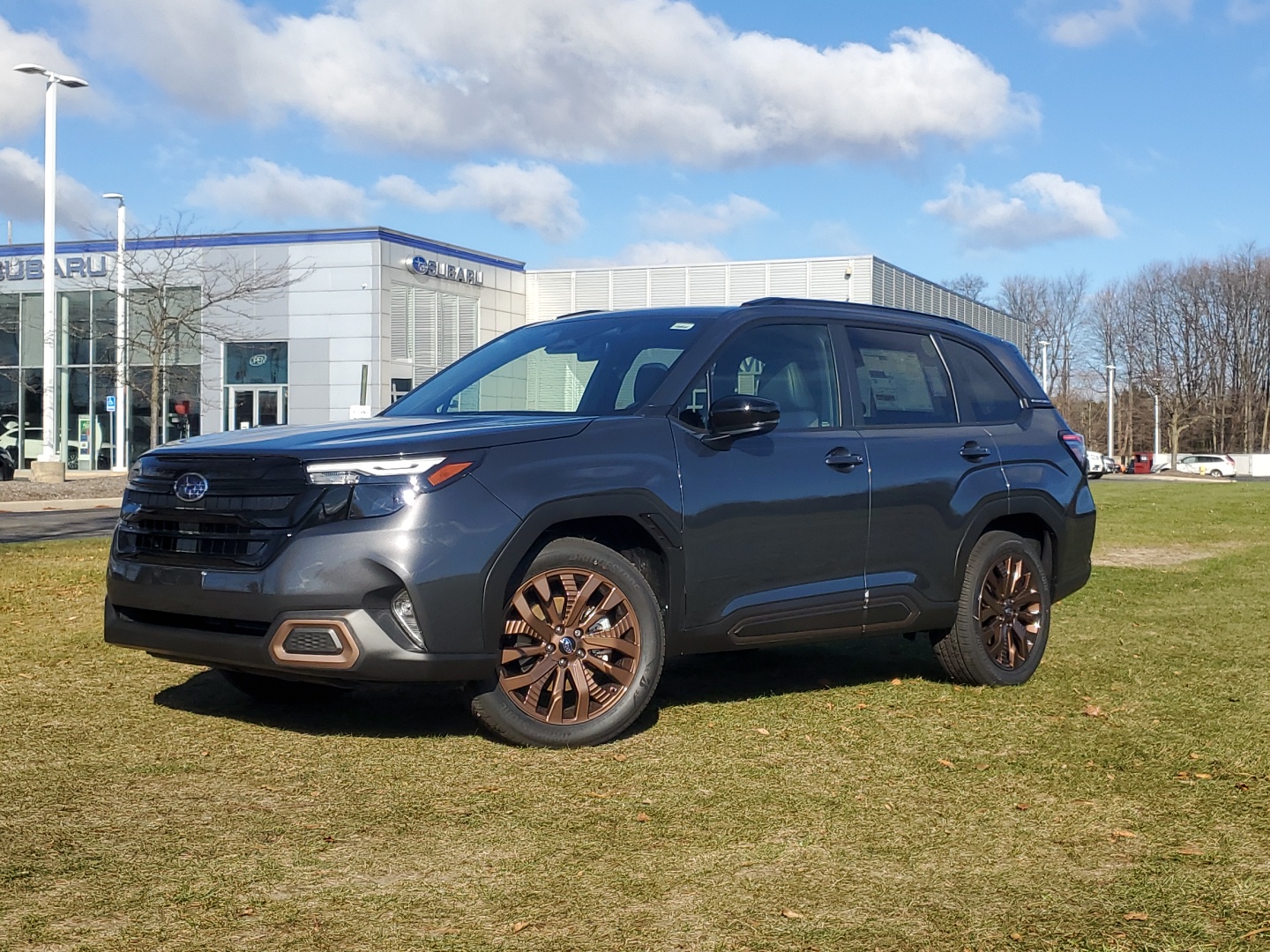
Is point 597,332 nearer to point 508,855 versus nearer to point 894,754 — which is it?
point 894,754

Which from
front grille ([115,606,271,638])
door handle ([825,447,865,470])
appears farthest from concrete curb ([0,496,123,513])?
door handle ([825,447,865,470])

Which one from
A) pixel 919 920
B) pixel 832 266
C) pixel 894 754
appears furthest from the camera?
pixel 832 266

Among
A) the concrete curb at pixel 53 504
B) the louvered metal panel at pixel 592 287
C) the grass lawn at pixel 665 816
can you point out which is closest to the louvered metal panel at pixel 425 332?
the louvered metal panel at pixel 592 287

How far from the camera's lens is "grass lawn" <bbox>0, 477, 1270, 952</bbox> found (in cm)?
357

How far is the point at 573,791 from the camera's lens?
193 inches

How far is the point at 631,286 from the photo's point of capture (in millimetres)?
56656

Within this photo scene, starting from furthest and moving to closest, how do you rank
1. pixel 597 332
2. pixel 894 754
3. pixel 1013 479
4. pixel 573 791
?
pixel 1013 479
pixel 597 332
pixel 894 754
pixel 573 791

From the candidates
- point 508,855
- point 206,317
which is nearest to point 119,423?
point 206,317

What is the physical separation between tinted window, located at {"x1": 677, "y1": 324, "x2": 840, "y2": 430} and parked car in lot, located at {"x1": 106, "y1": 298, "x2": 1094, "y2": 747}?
1cm

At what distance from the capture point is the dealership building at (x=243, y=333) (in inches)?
1850

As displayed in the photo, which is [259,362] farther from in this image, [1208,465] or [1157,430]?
[1157,430]

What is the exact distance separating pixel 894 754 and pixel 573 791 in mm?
1398

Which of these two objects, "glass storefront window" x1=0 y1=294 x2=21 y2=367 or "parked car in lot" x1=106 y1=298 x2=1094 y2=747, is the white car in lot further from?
"parked car in lot" x1=106 y1=298 x2=1094 y2=747

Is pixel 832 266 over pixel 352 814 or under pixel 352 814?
over
